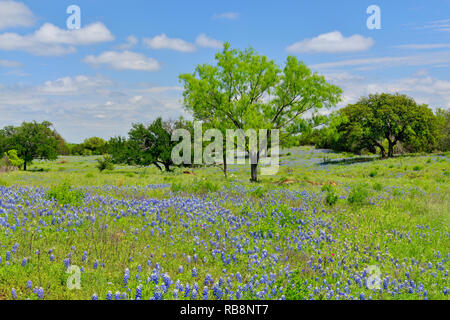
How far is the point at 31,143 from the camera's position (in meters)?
48.3

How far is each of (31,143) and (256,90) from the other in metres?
40.6

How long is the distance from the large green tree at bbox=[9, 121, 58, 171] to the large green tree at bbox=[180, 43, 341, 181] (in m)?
35.5

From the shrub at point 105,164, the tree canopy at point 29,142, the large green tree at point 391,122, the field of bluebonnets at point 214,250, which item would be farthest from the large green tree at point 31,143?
the field of bluebonnets at point 214,250

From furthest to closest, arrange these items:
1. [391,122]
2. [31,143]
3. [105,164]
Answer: [31,143], [391,122], [105,164]

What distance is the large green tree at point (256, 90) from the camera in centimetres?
2188

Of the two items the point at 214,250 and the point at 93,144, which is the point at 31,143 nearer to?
the point at 214,250

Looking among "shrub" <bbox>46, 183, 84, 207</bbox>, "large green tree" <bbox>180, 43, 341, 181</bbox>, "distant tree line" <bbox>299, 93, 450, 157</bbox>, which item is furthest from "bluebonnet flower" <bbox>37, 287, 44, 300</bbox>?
"distant tree line" <bbox>299, 93, 450, 157</bbox>

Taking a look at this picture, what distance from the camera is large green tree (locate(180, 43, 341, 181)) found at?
2188cm

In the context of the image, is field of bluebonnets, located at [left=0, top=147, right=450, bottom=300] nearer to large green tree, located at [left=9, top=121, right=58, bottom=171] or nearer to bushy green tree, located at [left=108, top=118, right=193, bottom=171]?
bushy green tree, located at [left=108, top=118, right=193, bottom=171]

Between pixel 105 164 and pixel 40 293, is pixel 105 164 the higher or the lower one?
the higher one

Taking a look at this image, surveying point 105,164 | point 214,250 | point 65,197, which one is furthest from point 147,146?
point 214,250

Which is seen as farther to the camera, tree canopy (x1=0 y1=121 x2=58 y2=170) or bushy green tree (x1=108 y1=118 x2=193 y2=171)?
tree canopy (x1=0 y1=121 x2=58 y2=170)

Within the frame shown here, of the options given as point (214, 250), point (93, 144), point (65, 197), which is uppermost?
point (93, 144)
